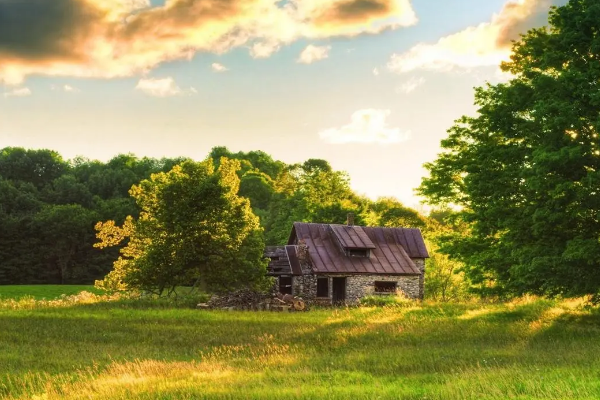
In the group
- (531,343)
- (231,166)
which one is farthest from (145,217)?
(531,343)

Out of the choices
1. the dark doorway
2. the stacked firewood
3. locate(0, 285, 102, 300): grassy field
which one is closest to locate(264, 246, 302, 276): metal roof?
the dark doorway

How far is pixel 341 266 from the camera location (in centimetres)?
4731

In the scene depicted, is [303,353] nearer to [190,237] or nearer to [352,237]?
[190,237]

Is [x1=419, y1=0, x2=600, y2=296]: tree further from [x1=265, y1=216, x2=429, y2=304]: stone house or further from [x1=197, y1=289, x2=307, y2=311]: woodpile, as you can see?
[x1=265, y1=216, x2=429, y2=304]: stone house

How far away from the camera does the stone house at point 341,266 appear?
46.8 meters

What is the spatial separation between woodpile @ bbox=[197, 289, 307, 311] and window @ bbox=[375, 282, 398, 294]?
14557 mm

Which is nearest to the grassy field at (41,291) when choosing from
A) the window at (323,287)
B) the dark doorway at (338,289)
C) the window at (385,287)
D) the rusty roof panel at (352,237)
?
the window at (323,287)

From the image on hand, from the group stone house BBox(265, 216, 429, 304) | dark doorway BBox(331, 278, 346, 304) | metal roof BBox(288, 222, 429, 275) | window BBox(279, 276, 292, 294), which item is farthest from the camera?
metal roof BBox(288, 222, 429, 275)

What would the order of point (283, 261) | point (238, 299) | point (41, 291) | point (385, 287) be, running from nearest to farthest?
point (238, 299)
point (283, 261)
point (385, 287)
point (41, 291)

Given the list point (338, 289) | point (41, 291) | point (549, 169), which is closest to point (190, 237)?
point (338, 289)

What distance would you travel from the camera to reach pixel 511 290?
24625 millimetres

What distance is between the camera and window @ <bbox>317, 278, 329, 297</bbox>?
4706 cm

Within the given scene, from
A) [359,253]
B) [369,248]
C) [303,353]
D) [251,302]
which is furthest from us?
[359,253]

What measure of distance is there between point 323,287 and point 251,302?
13961 mm
